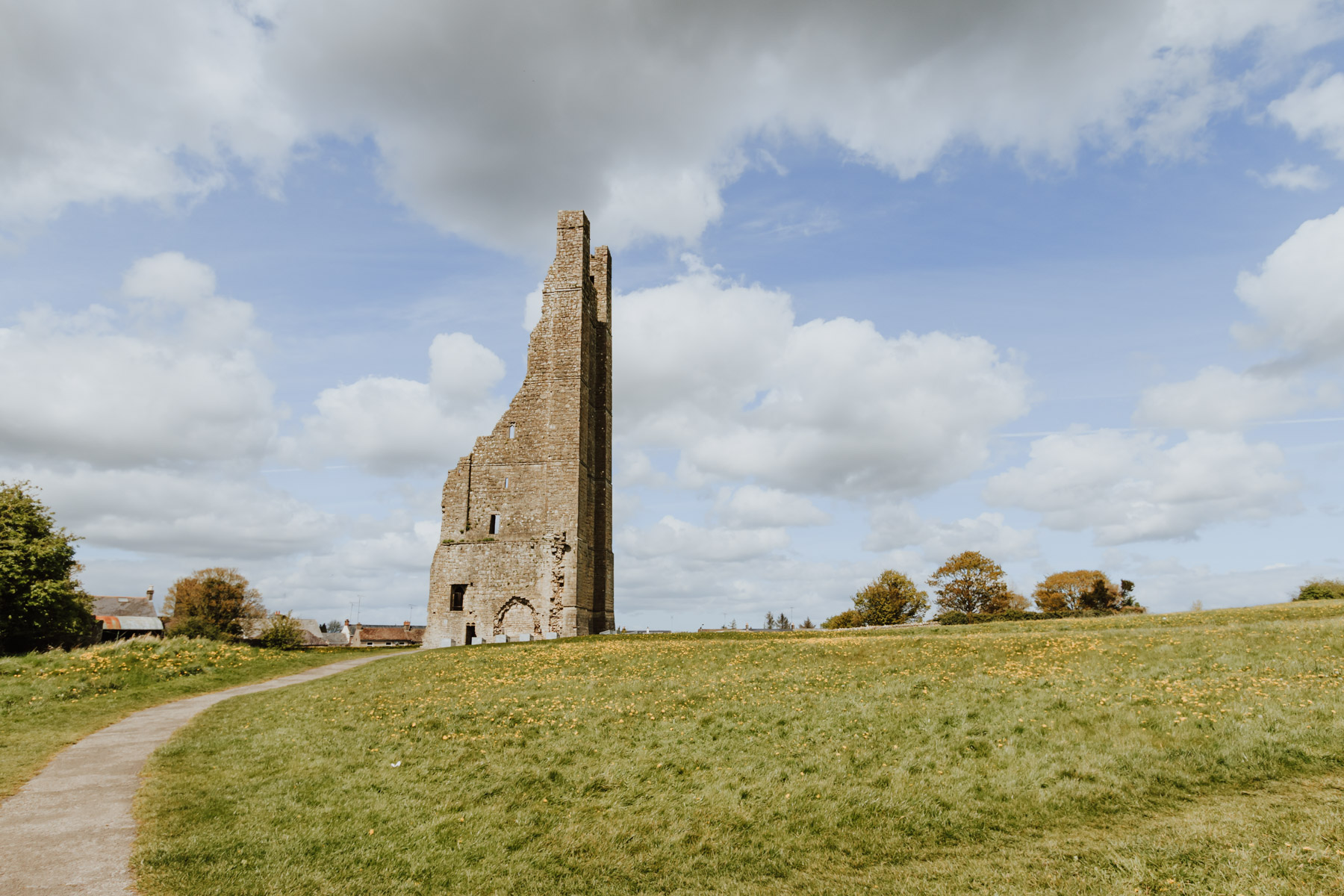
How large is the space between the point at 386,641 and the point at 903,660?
321 ft

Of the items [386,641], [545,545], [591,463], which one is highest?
[591,463]

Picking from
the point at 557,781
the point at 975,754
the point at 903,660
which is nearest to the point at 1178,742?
the point at 975,754

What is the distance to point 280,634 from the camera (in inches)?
1826

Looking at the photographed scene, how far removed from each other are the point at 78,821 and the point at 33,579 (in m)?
29.9

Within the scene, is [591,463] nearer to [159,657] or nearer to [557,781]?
[159,657]

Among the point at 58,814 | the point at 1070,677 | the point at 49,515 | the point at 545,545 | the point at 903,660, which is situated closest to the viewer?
the point at 58,814

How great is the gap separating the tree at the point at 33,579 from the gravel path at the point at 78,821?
22.0 metres

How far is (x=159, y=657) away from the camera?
24.9m

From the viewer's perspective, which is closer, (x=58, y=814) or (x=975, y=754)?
(x=58, y=814)

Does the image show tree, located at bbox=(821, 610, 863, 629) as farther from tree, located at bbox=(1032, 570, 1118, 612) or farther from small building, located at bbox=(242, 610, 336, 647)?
small building, located at bbox=(242, 610, 336, 647)

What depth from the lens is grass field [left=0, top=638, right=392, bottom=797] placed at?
47.8ft

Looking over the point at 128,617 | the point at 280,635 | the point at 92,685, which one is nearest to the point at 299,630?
the point at 280,635

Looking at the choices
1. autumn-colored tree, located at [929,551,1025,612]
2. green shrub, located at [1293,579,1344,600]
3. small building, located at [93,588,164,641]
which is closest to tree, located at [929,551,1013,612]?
autumn-colored tree, located at [929,551,1025,612]

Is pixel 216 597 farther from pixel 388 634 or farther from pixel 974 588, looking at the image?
pixel 974 588
